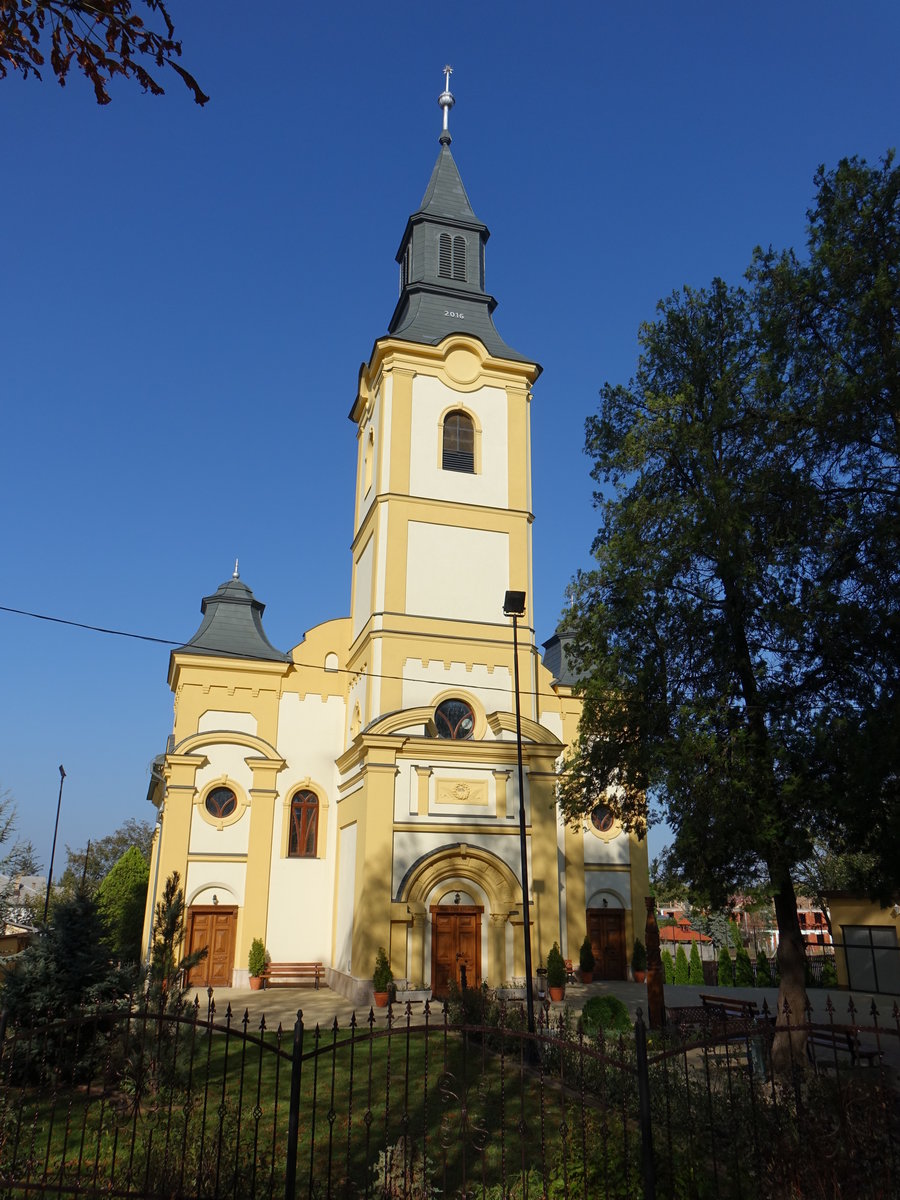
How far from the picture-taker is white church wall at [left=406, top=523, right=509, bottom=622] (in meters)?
24.1

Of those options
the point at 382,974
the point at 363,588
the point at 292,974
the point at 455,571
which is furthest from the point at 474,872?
the point at 363,588

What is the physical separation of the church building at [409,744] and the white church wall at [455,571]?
6 cm

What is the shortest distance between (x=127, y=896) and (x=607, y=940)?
58.6ft

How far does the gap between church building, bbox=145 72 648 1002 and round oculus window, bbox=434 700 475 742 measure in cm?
6

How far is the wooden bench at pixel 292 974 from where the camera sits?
75.7 ft

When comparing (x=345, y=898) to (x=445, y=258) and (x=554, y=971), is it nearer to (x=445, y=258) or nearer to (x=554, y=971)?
(x=554, y=971)

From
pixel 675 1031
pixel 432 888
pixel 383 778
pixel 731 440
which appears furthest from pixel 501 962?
pixel 731 440

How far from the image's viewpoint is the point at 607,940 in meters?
25.3

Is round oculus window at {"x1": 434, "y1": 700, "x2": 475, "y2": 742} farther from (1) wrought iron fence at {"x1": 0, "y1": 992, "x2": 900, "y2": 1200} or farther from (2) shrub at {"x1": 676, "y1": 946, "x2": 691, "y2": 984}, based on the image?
(2) shrub at {"x1": 676, "y1": 946, "x2": 691, "y2": 984}

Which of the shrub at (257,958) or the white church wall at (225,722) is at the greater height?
the white church wall at (225,722)

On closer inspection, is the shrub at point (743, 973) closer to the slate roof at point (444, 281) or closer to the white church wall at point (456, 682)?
the white church wall at point (456, 682)

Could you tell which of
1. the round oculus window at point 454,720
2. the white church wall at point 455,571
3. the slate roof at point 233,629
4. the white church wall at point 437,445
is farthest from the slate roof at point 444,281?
the round oculus window at point 454,720

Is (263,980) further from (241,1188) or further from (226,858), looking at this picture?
(241,1188)

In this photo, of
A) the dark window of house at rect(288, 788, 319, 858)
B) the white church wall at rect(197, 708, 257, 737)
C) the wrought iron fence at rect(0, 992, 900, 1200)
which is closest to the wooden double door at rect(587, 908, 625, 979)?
the dark window of house at rect(288, 788, 319, 858)
